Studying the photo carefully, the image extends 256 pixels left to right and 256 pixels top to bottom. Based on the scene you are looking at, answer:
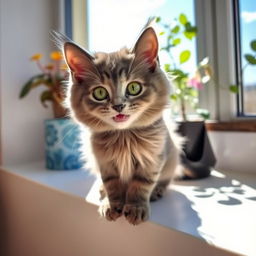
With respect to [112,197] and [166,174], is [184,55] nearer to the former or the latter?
[166,174]

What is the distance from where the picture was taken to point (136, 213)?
59 cm

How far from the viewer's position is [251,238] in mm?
472

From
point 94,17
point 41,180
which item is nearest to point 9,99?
point 41,180

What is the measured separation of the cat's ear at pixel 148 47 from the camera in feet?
2.02

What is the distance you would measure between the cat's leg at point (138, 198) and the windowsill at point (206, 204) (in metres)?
0.02

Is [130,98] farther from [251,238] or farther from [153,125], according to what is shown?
[251,238]

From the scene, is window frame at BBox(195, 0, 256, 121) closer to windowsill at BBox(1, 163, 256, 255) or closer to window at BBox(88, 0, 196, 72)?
window at BBox(88, 0, 196, 72)

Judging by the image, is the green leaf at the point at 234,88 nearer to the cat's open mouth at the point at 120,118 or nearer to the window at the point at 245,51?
the window at the point at 245,51

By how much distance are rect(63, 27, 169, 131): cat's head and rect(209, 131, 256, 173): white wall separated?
391 mm

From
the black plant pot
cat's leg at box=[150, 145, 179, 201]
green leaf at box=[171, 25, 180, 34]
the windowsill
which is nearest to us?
the windowsill

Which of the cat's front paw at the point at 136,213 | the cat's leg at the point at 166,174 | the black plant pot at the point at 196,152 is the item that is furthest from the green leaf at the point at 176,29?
the cat's front paw at the point at 136,213

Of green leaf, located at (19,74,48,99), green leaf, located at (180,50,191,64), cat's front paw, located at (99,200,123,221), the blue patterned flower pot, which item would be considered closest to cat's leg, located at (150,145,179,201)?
cat's front paw, located at (99,200,123,221)

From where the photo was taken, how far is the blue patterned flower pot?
1.09 meters

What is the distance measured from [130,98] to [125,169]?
182mm
